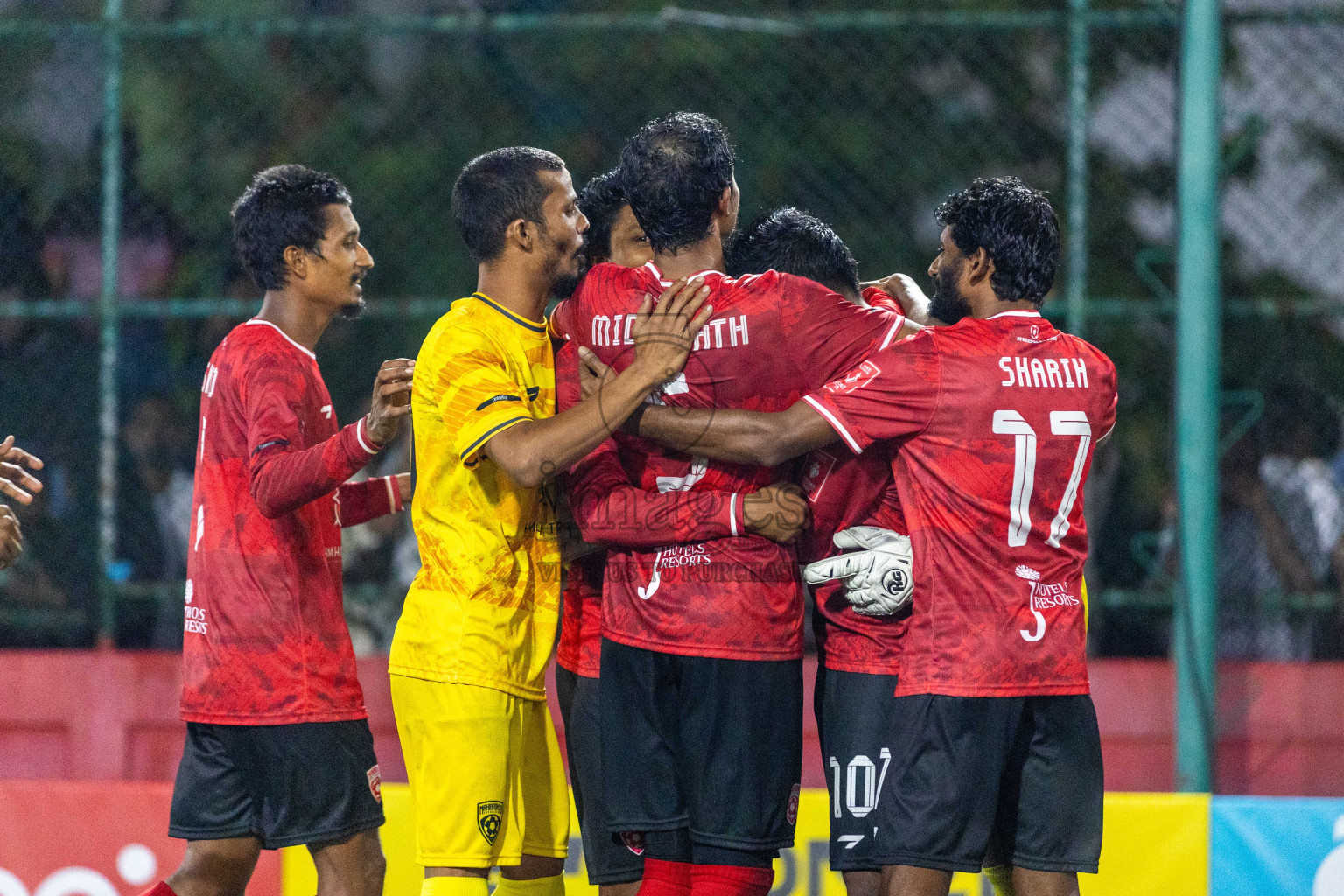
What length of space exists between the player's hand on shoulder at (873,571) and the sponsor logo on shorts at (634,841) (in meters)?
0.75

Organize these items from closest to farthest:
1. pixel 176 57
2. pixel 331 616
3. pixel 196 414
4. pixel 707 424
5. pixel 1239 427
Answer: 1. pixel 707 424
2. pixel 331 616
3. pixel 1239 427
4. pixel 196 414
5. pixel 176 57

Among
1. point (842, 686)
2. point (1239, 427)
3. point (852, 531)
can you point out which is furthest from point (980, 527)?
point (1239, 427)

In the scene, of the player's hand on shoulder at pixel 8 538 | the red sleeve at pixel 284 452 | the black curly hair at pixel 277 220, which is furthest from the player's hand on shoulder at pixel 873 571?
the player's hand on shoulder at pixel 8 538

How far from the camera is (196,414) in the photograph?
6.21 metres

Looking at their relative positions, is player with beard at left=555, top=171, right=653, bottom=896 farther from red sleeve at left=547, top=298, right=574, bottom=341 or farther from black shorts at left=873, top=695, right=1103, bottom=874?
black shorts at left=873, top=695, right=1103, bottom=874

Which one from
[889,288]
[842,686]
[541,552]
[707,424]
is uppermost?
[889,288]

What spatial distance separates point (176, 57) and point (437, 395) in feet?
18.0

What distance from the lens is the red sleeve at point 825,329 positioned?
11.0ft

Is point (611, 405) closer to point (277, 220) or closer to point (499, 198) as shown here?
point (499, 198)

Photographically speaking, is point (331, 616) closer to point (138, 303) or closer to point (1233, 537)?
point (138, 303)

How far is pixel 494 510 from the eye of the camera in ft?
11.4

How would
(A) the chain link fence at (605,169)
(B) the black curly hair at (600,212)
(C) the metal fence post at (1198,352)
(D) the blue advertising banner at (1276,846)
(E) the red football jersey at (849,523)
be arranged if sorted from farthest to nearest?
(A) the chain link fence at (605,169)
(C) the metal fence post at (1198,352)
(D) the blue advertising banner at (1276,846)
(B) the black curly hair at (600,212)
(E) the red football jersey at (849,523)

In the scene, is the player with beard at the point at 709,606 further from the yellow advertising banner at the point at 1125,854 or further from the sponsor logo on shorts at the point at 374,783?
the yellow advertising banner at the point at 1125,854

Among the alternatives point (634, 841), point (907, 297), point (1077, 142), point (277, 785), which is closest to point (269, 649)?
point (277, 785)
